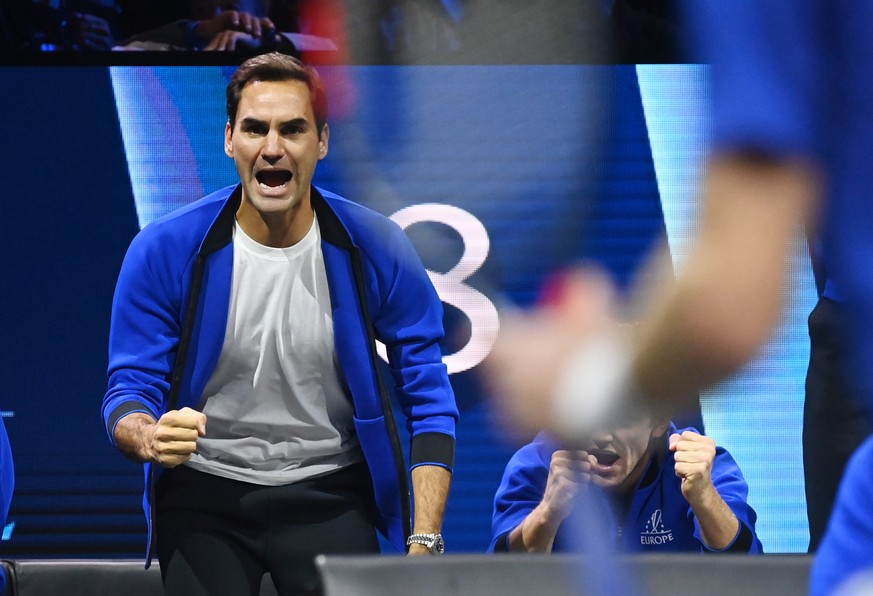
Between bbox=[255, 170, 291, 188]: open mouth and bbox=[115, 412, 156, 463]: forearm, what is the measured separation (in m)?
0.54

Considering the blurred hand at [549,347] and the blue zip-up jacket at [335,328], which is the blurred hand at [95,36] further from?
the blurred hand at [549,347]

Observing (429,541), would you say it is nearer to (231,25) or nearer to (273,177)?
(273,177)

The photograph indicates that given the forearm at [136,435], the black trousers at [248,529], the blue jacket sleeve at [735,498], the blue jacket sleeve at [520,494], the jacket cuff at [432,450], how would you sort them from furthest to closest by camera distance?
1. the blue jacket sleeve at [520,494]
2. the blue jacket sleeve at [735,498]
3. the jacket cuff at [432,450]
4. the black trousers at [248,529]
5. the forearm at [136,435]

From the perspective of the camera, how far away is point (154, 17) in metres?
3.14

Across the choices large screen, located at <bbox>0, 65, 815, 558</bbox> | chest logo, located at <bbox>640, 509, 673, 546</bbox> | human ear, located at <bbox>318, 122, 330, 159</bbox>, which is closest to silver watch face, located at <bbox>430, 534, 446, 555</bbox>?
chest logo, located at <bbox>640, 509, 673, 546</bbox>

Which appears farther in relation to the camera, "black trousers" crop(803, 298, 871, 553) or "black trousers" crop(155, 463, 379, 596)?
"black trousers" crop(155, 463, 379, 596)

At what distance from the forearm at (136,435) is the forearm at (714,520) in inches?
41.1

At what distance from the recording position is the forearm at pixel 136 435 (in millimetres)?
2031

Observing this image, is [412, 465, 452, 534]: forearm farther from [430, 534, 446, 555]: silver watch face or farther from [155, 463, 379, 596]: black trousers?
[155, 463, 379, 596]: black trousers

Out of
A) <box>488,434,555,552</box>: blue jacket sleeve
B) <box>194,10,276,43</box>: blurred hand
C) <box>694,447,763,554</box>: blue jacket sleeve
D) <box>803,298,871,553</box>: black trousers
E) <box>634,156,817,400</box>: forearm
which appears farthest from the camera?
Answer: <box>194,10,276,43</box>: blurred hand

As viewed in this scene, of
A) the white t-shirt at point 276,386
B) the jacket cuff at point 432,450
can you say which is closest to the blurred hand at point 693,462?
the jacket cuff at point 432,450

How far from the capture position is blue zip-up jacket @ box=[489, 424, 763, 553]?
244 centimetres

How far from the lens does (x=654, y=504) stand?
8.09 feet

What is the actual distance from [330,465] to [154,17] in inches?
58.5
